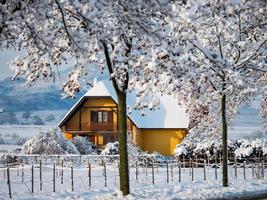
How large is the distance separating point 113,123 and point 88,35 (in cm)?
4600

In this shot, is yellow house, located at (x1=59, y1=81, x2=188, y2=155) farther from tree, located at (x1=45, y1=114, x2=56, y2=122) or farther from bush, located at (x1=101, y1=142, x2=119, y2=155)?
tree, located at (x1=45, y1=114, x2=56, y2=122)

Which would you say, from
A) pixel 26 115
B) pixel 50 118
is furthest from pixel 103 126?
pixel 26 115

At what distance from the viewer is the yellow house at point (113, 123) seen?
5888 centimetres

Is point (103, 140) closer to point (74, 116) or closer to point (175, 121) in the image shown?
point (74, 116)

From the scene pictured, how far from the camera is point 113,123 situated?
199 feet

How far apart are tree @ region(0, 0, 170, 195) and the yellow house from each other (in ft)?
126

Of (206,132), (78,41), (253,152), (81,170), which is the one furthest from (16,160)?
(78,41)

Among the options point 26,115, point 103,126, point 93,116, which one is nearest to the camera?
point 103,126

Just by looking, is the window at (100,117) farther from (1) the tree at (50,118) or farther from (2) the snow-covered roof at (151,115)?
(1) the tree at (50,118)

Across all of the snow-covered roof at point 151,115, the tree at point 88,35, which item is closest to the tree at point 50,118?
the snow-covered roof at point 151,115

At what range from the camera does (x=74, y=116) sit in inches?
2410

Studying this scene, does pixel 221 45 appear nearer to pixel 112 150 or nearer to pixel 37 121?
pixel 112 150

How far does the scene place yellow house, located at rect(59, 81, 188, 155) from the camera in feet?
193

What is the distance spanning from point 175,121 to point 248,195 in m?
39.8
